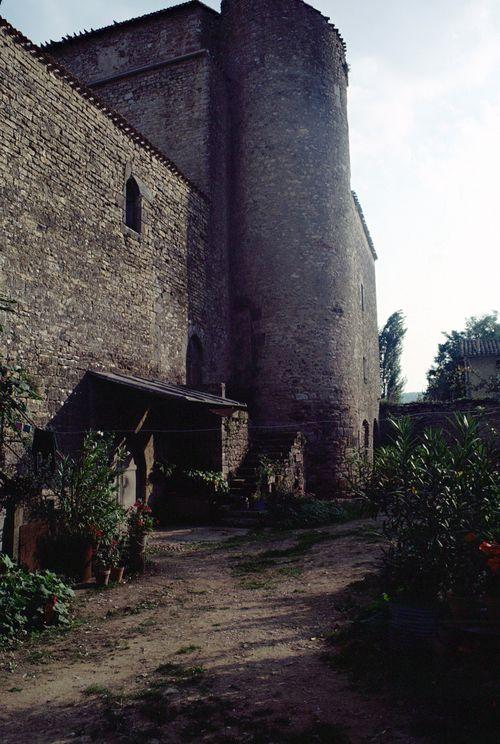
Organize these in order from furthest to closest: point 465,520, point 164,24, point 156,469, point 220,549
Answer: point 164,24 < point 156,469 < point 220,549 < point 465,520

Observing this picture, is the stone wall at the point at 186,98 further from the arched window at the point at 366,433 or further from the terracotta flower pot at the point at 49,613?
the terracotta flower pot at the point at 49,613

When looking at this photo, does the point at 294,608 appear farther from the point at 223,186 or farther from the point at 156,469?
the point at 223,186

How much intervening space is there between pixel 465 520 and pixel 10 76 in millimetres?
9588

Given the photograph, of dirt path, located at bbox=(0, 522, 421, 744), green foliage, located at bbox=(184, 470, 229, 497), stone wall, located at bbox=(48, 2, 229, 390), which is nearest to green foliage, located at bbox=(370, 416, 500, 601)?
dirt path, located at bbox=(0, 522, 421, 744)

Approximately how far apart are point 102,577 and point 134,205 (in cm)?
858

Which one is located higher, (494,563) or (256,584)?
(494,563)

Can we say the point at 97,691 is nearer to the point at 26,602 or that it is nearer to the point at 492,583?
the point at 26,602

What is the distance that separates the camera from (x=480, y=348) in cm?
2752

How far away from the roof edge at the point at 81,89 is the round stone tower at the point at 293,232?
3060 millimetres

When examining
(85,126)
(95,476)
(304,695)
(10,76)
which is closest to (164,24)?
(85,126)

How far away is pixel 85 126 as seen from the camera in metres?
10.7

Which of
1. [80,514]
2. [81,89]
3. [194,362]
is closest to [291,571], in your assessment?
[80,514]

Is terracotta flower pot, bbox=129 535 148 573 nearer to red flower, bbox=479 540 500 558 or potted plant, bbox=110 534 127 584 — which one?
potted plant, bbox=110 534 127 584

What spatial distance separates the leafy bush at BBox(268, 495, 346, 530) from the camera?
35.9ft
